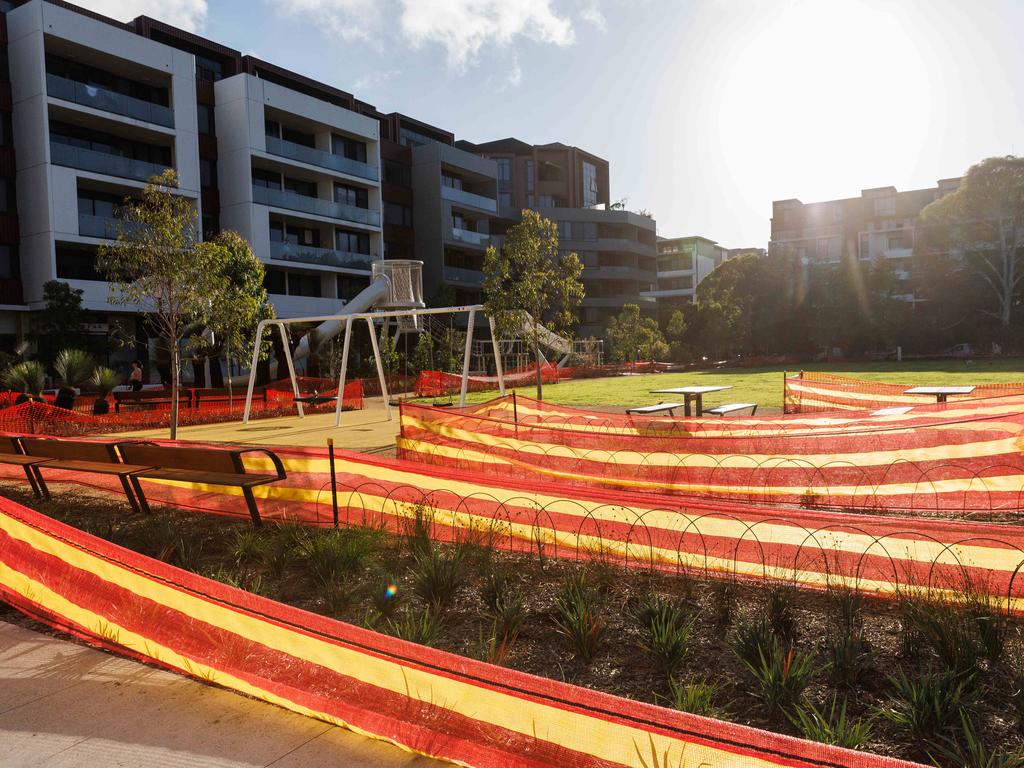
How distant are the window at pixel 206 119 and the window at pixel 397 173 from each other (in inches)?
612

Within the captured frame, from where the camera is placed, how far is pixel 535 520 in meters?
5.66

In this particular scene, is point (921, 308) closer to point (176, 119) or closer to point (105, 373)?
point (176, 119)

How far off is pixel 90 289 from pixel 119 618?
33966 mm

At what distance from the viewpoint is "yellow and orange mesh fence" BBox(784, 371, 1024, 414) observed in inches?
574

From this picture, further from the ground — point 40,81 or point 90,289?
point 40,81

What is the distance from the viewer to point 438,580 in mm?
4812

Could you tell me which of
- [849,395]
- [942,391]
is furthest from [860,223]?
[942,391]

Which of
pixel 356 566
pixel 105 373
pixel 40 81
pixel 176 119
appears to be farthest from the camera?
pixel 176 119

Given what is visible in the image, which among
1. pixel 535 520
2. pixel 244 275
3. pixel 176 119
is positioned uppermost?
pixel 176 119

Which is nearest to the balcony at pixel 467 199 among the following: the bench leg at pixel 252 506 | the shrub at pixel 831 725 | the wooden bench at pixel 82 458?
the wooden bench at pixel 82 458

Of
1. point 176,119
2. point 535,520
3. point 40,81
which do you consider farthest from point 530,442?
point 176,119

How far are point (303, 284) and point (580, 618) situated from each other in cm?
4503

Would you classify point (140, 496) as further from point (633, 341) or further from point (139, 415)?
point (633, 341)

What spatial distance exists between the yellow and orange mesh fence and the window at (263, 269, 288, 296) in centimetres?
3449
